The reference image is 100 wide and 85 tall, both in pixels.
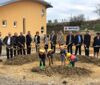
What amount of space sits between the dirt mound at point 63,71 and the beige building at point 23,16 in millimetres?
29266

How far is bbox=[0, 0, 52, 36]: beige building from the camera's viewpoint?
170 feet

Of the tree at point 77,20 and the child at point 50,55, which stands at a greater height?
the tree at point 77,20

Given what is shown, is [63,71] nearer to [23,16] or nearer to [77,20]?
[23,16]

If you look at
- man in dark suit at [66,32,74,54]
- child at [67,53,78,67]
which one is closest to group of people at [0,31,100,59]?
man in dark suit at [66,32,74,54]

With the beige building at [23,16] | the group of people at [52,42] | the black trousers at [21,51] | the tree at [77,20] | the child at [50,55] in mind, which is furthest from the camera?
the tree at [77,20]

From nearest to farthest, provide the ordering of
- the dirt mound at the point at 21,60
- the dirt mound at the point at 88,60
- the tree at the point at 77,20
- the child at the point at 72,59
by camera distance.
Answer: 1. the child at the point at 72,59
2. the dirt mound at the point at 21,60
3. the dirt mound at the point at 88,60
4. the tree at the point at 77,20

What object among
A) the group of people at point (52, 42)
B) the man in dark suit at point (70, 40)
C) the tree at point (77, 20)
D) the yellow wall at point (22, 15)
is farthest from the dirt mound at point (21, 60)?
the tree at point (77, 20)

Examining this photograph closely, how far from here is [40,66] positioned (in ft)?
74.5

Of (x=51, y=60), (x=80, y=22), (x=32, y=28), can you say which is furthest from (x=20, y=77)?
(x=80, y=22)

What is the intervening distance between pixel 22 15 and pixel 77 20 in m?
16.0

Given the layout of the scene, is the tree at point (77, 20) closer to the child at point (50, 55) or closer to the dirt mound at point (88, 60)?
the dirt mound at point (88, 60)

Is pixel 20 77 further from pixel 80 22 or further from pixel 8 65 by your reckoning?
pixel 80 22

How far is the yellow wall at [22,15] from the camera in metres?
52.0

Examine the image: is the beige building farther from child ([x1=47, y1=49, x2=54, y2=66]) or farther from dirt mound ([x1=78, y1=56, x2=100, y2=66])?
child ([x1=47, y1=49, x2=54, y2=66])
